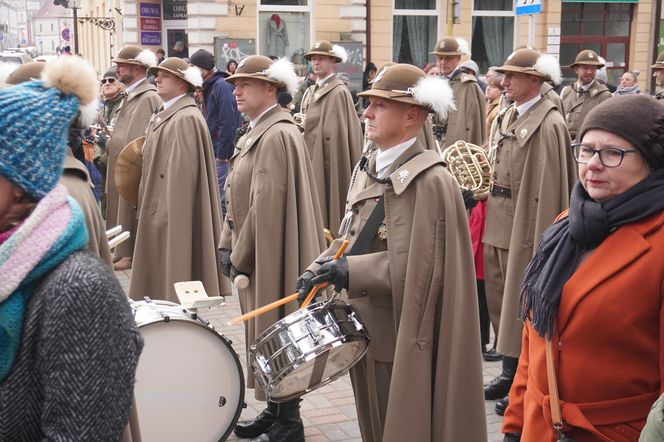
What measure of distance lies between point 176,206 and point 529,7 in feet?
21.1

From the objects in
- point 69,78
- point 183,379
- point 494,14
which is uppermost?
point 494,14

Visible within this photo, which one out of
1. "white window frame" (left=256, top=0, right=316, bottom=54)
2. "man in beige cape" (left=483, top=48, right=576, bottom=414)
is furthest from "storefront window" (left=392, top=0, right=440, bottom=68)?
"man in beige cape" (left=483, top=48, right=576, bottom=414)

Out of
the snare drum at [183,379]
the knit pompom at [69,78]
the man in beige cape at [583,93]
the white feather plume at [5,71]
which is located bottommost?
the snare drum at [183,379]

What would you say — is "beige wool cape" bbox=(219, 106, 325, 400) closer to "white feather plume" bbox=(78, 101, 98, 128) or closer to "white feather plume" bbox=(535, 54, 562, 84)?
"white feather plume" bbox=(535, 54, 562, 84)

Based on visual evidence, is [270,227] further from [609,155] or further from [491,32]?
[491,32]

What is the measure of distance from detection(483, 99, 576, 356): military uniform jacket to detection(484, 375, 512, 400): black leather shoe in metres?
0.22

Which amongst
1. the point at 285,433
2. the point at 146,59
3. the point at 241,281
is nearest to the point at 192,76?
the point at 146,59

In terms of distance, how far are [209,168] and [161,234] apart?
0.65 meters

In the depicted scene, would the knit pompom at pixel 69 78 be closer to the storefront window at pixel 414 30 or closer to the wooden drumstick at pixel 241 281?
the wooden drumstick at pixel 241 281

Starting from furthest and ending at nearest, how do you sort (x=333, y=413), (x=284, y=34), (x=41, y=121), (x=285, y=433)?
1. (x=284, y=34)
2. (x=333, y=413)
3. (x=285, y=433)
4. (x=41, y=121)

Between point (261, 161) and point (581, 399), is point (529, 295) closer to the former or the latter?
point (581, 399)

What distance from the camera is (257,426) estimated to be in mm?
5641

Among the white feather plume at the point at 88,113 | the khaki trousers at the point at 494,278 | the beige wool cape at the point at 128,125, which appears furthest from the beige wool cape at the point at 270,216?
the beige wool cape at the point at 128,125

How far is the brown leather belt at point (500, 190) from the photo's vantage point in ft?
21.1
